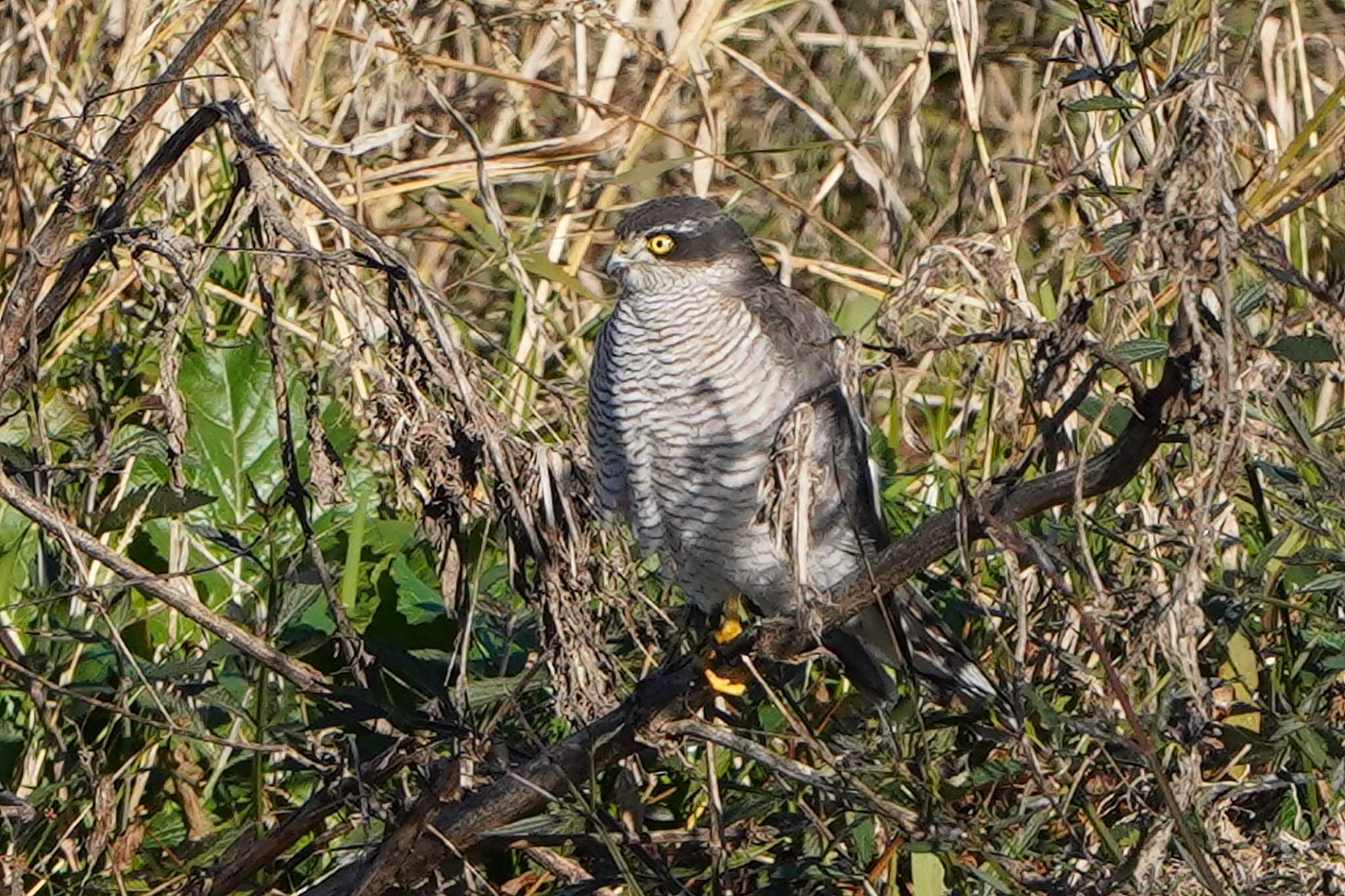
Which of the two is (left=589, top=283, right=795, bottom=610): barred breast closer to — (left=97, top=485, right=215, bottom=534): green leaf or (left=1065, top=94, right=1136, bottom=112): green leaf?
(left=97, top=485, right=215, bottom=534): green leaf

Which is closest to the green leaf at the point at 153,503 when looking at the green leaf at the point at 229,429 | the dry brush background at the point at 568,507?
the dry brush background at the point at 568,507

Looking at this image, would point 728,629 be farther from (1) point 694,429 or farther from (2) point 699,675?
→ (2) point 699,675

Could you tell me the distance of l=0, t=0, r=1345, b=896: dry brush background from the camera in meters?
1.92

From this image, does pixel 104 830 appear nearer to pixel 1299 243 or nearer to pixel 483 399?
pixel 483 399

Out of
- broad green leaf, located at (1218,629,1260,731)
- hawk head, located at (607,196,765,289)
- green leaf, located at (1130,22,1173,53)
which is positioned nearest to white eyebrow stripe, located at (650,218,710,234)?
hawk head, located at (607,196,765,289)

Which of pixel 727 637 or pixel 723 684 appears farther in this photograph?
pixel 727 637

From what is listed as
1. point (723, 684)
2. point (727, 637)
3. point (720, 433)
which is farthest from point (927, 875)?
point (720, 433)

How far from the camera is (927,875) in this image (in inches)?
102

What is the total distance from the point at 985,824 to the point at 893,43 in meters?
3.08

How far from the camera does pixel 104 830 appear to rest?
8.45 ft

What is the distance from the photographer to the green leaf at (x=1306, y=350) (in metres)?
1.92

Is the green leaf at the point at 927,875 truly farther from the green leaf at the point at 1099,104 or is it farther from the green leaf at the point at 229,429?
the green leaf at the point at 229,429

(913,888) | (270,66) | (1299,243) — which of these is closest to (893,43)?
(1299,243)

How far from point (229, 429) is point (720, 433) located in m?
1.01
